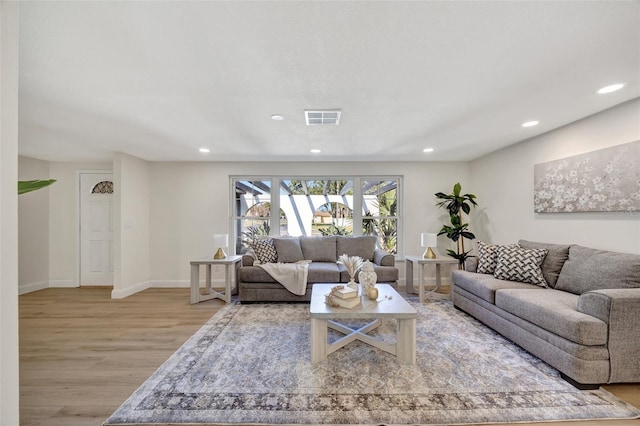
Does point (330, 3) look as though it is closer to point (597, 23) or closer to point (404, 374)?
point (597, 23)

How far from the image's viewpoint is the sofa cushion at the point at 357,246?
4586 millimetres

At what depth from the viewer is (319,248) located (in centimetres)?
464

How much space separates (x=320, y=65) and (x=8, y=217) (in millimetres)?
1726

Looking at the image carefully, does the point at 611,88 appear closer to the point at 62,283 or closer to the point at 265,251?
the point at 265,251

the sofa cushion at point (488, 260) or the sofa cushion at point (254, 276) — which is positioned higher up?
the sofa cushion at point (488, 260)

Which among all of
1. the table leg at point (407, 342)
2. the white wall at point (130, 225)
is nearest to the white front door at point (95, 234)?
the white wall at point (130, 225)

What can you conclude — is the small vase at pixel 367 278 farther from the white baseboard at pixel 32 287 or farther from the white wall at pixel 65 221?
the white baseboard at pixel 32 287

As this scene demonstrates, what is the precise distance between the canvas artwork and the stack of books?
2636 mm

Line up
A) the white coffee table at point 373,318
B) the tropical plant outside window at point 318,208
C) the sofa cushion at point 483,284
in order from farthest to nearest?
the tropical plant outside window at point 318,208
the sofa cushion at point 483,284
the white coffee table at point 373,318

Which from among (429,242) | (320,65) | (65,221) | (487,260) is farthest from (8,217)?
(65,221)

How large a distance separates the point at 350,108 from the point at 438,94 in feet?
2.50

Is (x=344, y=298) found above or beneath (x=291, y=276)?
above

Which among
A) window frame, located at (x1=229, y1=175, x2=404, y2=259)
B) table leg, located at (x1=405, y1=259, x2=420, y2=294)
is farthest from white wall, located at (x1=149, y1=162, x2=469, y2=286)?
table leg, located at (x1=405, y1=259, x2=420, y2=294)

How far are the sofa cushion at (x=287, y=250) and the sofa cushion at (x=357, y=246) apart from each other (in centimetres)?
69
